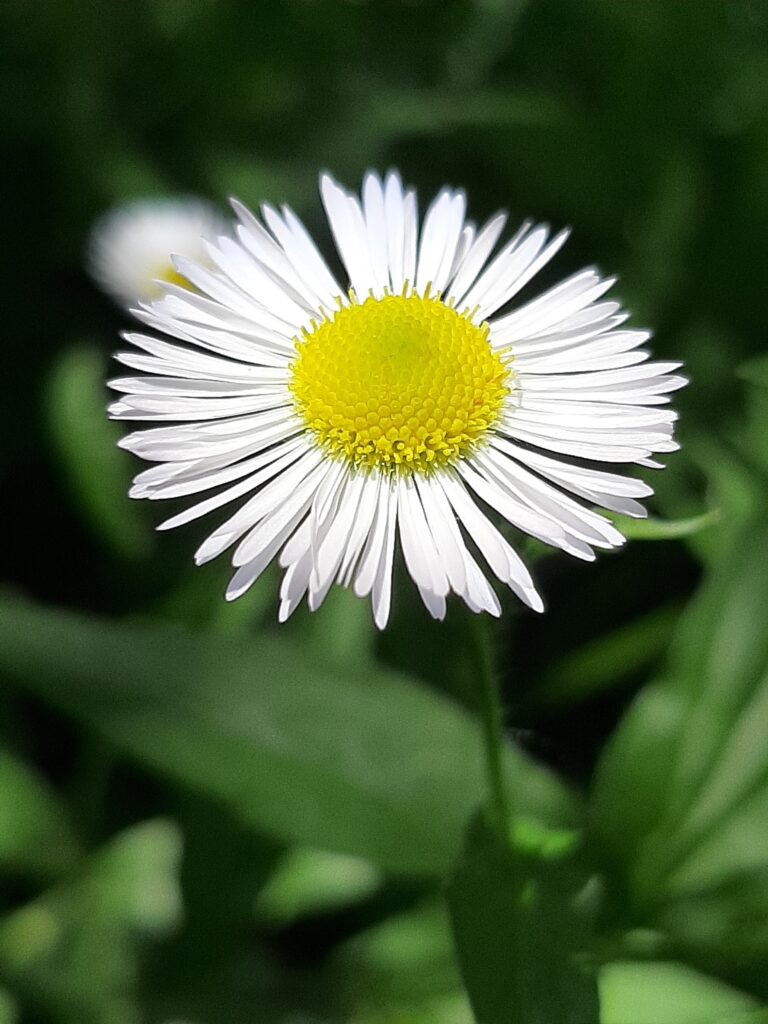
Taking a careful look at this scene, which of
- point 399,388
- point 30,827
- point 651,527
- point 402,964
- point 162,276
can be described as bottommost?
point 402,964

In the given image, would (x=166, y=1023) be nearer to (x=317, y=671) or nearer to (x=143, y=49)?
(x=317, y=671)

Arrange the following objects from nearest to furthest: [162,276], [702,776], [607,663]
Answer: [702,776]
[607,663]
[162,276]

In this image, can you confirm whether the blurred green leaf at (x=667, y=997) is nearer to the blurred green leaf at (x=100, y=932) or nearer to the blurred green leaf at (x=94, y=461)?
the blurred green leaf at (x=100, y=932)

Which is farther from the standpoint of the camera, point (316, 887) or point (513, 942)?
point (316, 887)

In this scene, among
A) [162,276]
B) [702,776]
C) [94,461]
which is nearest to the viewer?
[702,776]

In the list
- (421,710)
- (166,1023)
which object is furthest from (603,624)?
(166,1023)

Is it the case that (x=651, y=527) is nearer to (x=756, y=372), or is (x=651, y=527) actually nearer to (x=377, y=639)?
(x=756, y=372)

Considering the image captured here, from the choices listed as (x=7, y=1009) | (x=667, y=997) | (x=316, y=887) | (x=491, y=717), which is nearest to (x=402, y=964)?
(x=316, y=887)
